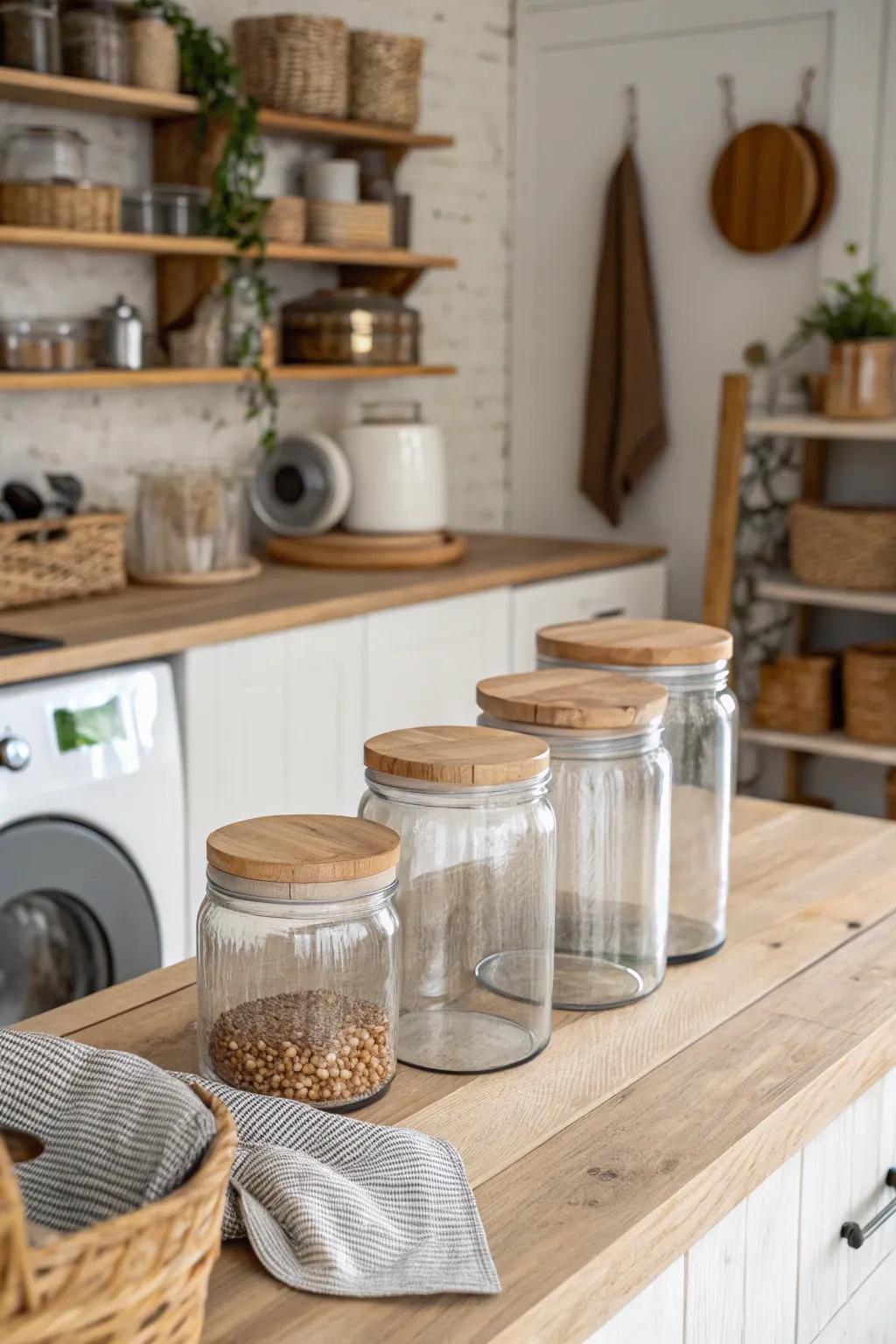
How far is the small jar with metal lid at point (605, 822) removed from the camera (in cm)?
122

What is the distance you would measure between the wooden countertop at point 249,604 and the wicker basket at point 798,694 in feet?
1.47

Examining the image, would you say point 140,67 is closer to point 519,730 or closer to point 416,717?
point 416,717

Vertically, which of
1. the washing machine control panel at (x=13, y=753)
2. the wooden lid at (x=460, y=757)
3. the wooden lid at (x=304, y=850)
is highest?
the wooden lid at (x=460, y=757)

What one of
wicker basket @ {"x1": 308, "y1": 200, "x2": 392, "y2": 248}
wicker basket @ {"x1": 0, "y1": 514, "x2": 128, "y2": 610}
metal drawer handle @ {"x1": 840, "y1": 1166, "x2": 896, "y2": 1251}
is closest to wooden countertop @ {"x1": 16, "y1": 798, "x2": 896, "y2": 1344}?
metal drawer handle @ {"x1": 840, "y1": 1166, "x2": 896, "y2": 1251}

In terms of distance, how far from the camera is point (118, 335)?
325cm

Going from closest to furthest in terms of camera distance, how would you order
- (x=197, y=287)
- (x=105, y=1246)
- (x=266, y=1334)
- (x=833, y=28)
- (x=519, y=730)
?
(x=105, y=1246), (x=266, y=1334), (x=519, y=730), (x=197, y=287), (x=833, y=28)

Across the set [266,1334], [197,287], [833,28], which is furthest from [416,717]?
[266,1334]

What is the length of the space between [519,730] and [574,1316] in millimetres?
478

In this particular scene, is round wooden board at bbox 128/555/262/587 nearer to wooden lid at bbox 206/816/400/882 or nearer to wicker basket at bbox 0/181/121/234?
wicker basket at bbox 0/181/121/234

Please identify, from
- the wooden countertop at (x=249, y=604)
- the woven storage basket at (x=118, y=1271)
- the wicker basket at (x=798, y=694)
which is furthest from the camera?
the wicker basket at (x=798, y=694)

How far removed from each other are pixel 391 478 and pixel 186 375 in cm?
57

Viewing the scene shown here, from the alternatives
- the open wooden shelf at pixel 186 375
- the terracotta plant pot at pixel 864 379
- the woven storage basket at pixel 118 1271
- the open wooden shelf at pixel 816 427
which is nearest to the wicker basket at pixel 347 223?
the open wooden shelf at pixel 186 375

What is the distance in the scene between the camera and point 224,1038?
1.05m

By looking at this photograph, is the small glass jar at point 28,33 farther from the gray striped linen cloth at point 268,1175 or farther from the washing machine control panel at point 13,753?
the gray striped linen cloth at point 268,1175
